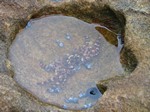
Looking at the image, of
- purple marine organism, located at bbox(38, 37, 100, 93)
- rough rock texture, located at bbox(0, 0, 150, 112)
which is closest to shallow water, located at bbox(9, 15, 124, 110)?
purple marine organism, located at bbox(38, 37, 100, 93)

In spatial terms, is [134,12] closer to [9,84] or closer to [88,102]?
[88,102]

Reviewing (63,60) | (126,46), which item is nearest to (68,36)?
(63,60)

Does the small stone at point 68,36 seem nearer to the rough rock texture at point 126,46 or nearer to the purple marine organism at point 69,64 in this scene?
the purple marine organism at point 69,64

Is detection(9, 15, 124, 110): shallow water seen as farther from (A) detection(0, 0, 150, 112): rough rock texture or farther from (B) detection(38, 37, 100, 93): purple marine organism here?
(A) detection(0, 0, 150, 112): rough rock texture

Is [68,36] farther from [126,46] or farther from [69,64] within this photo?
[126,46]

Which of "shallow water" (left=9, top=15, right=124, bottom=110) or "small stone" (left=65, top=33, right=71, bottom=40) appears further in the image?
"small stone" (left=65, top=33, right=71, bottom=40)

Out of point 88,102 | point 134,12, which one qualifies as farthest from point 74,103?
point 134,12

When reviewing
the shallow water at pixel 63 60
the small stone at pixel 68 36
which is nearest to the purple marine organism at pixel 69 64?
Result: the shallow water at pixel 63 60
